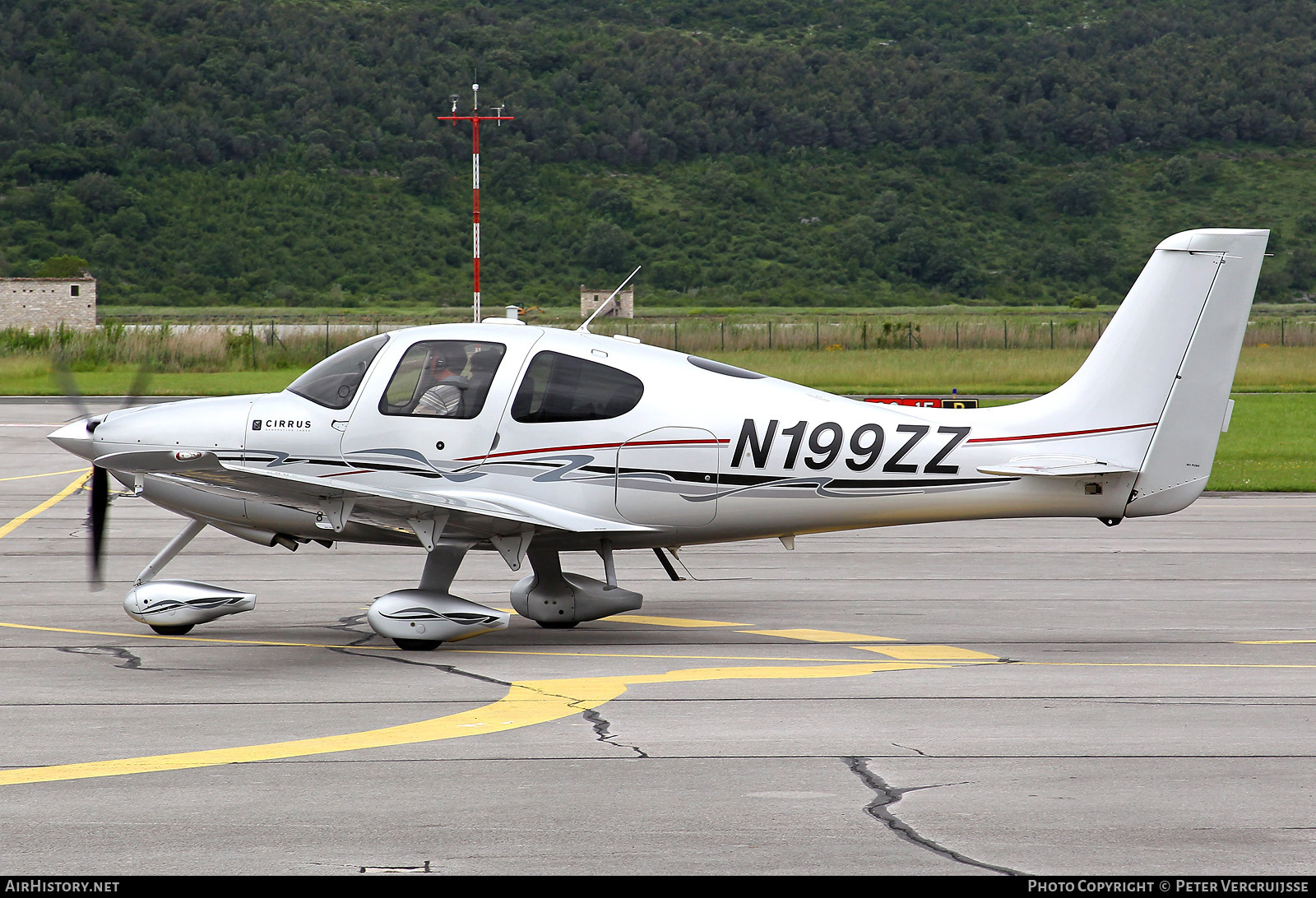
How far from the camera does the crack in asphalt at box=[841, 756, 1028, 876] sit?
229 inches

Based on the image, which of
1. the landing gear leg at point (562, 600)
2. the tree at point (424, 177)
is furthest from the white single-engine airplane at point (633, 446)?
the tree at point (424, 177)

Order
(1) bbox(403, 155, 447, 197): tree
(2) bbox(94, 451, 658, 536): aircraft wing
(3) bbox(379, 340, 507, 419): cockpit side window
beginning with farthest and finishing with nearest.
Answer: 1. (1) bbox(403, 155, 447, 197): tree
2. (3) bbox(379, 340, 507, 419): cockpit side window
3. (2) bbox(94, 451, 658, 536): aircraft wing

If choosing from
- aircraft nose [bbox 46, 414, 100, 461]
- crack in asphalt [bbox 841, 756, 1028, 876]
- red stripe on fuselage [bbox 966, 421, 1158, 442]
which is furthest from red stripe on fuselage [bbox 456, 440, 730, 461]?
crack in asphalt [bbox 841, 756, 1028, 876]

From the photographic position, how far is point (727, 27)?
156 meters

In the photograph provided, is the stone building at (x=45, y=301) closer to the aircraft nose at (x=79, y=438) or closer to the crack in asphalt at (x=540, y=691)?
the aircraft nose at (x=79, y=438)

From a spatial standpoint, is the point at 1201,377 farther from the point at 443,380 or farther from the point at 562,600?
the point at 443,380

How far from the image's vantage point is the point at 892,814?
21.3ft

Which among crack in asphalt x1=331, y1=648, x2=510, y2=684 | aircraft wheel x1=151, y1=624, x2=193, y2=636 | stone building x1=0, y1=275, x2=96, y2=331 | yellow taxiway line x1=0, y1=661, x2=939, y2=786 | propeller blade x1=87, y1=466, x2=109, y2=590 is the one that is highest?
propeller blade x1=87, y1=466, x2=109, y2=590

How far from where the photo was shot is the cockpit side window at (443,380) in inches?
432

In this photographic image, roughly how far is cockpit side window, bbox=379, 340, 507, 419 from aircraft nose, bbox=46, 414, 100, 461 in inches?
89.4

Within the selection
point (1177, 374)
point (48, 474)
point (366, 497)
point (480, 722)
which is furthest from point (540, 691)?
point (48, 474)

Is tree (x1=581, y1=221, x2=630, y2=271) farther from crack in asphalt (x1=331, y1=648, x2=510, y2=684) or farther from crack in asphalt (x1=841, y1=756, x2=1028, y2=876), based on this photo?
crack in asphalt (x1=841, y1=756, x2=1028, y2=876)

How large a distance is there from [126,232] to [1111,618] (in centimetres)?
11212

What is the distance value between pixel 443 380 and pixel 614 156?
11991cm
